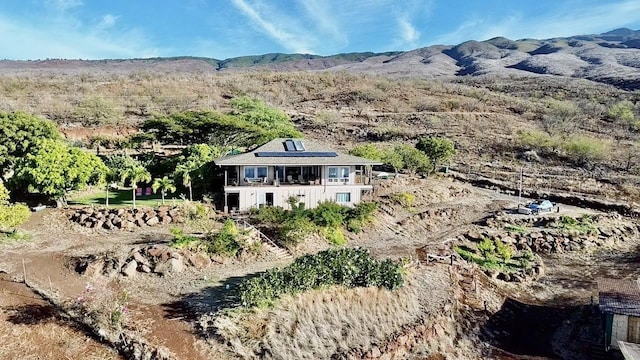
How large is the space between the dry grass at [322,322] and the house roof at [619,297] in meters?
6.11

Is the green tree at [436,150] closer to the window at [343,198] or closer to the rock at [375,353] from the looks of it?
the window at [343,198]

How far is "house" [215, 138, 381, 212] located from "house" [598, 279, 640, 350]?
1648cm

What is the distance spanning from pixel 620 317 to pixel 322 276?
11023 mm

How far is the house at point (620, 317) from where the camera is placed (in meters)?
17.0

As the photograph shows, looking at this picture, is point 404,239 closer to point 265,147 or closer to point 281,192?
point 281,192

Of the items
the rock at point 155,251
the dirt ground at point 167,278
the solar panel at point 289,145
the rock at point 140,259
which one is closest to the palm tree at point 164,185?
the dirt ground at point 167,278

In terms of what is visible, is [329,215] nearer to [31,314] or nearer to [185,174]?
[185,174]

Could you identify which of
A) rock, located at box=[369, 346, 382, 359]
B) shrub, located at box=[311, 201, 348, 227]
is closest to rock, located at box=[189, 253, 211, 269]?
shrub, located at box=[311, 201, 348, 227]

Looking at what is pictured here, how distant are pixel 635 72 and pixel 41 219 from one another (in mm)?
142330

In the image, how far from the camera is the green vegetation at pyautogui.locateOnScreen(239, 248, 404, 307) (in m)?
17.6

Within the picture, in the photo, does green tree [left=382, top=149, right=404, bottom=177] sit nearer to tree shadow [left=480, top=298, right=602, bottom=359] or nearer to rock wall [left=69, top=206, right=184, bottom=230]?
rock wall [left=69, top=206, right=184, bottom=230]

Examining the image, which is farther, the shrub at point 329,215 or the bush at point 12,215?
the shrub at point 329,215

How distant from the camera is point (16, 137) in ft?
104

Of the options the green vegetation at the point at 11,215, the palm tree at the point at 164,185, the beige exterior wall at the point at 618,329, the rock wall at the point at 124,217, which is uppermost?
the palm tree at the point at 164,185
